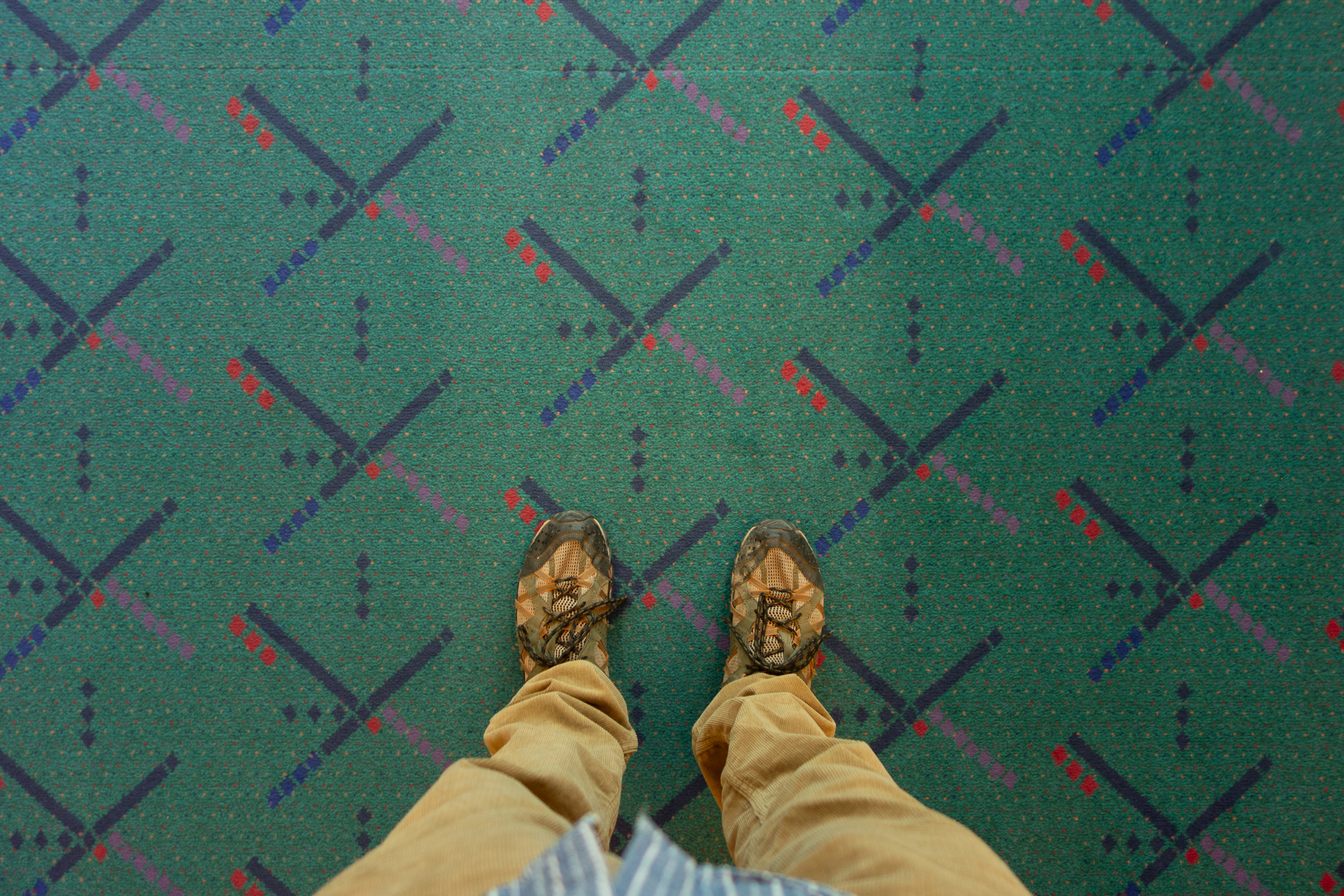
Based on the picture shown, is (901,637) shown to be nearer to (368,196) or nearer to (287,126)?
(368,196)

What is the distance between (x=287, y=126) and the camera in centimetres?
111

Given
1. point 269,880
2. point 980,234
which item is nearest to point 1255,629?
point 980,234

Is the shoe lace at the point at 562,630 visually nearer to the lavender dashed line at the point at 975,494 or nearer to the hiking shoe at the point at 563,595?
the hiking shoe at the point at 563,595

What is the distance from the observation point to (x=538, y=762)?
806mm

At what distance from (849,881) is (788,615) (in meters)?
0.50

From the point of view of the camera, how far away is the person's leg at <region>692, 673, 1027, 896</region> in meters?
0.59

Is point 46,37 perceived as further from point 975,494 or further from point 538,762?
point 975,494

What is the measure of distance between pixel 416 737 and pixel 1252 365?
1490 millimetres

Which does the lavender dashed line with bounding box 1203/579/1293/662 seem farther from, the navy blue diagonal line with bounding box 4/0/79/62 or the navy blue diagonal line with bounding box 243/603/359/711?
the navy blue diagonal line with bounding box 4/0/79/62

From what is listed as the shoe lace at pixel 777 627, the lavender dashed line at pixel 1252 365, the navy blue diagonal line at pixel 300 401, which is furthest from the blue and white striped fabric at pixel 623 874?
the lavender dashed line at pixel 1252 365

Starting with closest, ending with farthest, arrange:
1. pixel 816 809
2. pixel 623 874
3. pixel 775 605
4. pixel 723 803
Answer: pixel 623 874 → pixel 816 809 → pixel 723 803 → pixel 775 605

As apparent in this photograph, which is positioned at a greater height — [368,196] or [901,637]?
[901,637]

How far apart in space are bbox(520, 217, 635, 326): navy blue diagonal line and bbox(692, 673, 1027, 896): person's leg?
2.03 feet

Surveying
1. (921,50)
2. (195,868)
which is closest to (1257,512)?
(921,50)
